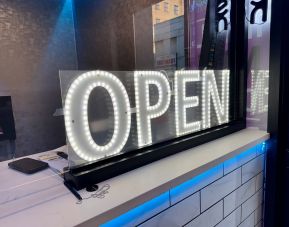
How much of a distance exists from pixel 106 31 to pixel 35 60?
26.9 inches

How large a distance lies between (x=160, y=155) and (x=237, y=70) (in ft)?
2.34

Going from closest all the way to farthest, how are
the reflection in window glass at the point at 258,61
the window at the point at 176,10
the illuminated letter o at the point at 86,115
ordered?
the illuminated letter o at the point at 86,115 → the reflection in window glass at the point at 258,61 → the window at the point at 176,10

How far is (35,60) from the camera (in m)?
1.93

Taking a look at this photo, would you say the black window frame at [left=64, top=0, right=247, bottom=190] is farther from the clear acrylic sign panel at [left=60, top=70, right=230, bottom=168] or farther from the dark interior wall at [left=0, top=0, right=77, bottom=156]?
the dark interior wall at [left=0, top=0, right=77, bottom=156]

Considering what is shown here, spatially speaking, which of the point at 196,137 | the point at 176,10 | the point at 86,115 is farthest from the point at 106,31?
the point at 86,115

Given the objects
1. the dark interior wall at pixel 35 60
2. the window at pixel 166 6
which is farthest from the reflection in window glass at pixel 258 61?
the dark interior wall at pixel 35 60

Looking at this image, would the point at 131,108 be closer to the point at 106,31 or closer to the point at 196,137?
the point at 196,137

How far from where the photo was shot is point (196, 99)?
1.00 metres

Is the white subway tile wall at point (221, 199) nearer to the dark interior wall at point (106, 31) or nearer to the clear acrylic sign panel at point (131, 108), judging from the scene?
the clear acrylic sign panel at point (131, 108)

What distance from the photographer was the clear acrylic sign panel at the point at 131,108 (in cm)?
62

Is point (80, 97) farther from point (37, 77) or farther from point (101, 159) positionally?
point (37, 77)

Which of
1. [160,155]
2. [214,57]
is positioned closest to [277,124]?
[214,57]

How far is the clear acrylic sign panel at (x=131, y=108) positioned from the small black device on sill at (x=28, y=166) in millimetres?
286

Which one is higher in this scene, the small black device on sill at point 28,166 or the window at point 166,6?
the window at point 166,6
